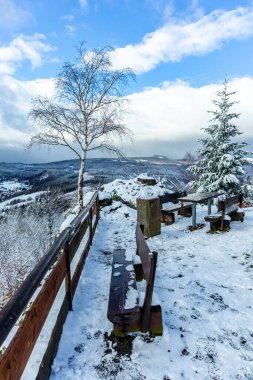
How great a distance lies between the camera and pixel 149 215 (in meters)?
8.02

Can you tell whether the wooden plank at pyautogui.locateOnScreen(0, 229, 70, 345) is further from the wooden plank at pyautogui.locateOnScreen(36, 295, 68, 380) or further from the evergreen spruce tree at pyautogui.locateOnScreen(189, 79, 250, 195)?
the evergreen spruce tree at pyautogui.locateOnScreen(189, 79, 250, 195)

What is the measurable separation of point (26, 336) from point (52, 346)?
82 cm

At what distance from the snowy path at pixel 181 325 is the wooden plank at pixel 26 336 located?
2.09 ft

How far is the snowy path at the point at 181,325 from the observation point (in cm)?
281

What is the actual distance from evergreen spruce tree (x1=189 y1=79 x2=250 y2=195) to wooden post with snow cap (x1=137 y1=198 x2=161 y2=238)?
31.6 feet

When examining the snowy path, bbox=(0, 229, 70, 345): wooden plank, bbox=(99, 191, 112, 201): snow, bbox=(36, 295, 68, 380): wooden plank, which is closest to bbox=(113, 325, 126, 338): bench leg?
the snowy path

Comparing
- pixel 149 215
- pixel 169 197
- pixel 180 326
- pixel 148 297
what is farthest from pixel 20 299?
pixel 169 197

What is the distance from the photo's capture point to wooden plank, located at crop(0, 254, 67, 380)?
A: 1833mm

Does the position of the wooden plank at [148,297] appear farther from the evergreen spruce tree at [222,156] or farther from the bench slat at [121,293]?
the evergreen spruce tree at [222,156]

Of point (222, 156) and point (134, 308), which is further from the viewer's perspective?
point (222, 156)

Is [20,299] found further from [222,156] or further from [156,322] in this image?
[222,156]

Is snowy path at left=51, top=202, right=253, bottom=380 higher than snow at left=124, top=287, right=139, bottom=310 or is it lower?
lower

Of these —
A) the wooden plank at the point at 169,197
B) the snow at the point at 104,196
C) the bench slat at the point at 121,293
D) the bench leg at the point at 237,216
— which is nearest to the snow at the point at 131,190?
the snow at the point at 104,196

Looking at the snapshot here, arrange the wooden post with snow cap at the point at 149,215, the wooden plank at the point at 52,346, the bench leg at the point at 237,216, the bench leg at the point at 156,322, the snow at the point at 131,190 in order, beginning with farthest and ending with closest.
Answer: the snow at the point at 131,190 < the bench leg at the point at 237,216 < the wooden post with snow cap at the point at 149,215 < the bench leg at the point at 156,322 < the wooden plank at the point at 52,346
